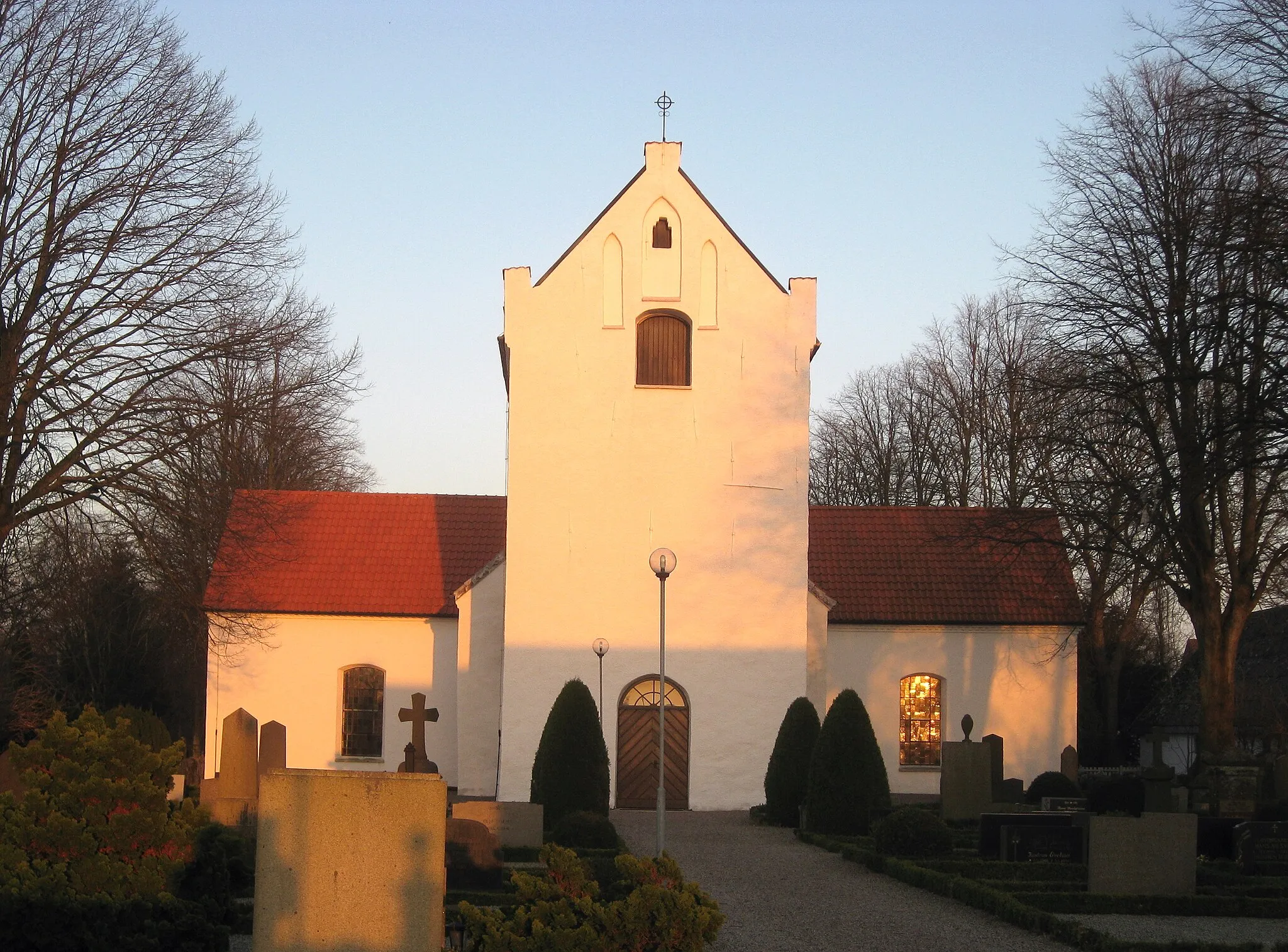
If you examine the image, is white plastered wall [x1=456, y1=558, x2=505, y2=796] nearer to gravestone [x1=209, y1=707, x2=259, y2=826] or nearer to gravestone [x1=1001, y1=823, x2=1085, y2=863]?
gravestone [x1=209, y1=707, x2=259, y2=826]

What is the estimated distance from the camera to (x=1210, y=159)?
1739 cm

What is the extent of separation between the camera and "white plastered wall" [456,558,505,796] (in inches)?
1073

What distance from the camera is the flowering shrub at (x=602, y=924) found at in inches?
300

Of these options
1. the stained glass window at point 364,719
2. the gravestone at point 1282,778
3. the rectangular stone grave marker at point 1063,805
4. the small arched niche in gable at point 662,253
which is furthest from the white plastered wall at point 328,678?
the gravestone at point 1282,778

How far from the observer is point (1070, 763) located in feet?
84.1

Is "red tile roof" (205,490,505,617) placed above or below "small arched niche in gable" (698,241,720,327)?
below

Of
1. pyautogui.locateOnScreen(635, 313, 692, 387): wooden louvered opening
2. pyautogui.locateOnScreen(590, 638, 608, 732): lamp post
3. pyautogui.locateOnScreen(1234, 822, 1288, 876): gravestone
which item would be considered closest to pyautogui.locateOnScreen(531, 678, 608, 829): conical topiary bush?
pyautogui.locateOnScreen(590, 638, 608, 732): lamp post

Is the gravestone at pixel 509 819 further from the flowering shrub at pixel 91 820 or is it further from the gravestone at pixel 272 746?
the flowering shrub at pixel 91 820

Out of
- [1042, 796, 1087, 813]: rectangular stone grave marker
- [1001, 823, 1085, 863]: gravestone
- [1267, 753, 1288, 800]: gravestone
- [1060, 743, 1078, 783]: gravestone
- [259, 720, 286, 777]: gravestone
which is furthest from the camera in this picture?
[1060, 743, 1078, 783]: gravestone

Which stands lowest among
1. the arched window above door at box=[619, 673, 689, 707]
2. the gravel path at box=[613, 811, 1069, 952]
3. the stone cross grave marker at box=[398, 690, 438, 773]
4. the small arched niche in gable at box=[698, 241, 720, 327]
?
the gravel path at box=[613, 811, 1069, 952]

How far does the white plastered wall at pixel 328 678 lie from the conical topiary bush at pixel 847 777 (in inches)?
400

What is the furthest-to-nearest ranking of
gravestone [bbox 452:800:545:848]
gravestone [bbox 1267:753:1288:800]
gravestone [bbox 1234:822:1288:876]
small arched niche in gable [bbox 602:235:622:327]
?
small arched niche in gable [bbox 602:235:622:327], gravestone [bbox 1267:753:1288:800], gravestone [bbox 452:800:545:848], gravestone [bbox 1234:822:1288:876]

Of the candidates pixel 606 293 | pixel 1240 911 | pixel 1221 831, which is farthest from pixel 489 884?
pixel 606 293

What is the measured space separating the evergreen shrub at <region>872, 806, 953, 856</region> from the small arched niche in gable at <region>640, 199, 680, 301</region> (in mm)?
11656
